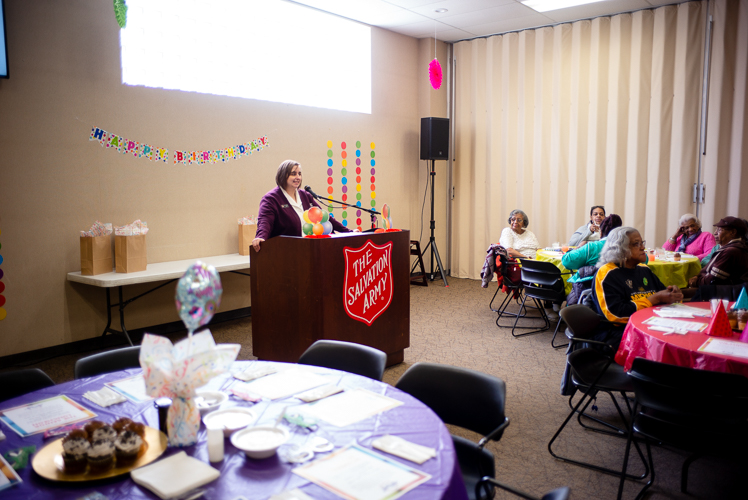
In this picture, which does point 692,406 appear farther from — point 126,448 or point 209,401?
point 126,448

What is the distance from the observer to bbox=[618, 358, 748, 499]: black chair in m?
2.02

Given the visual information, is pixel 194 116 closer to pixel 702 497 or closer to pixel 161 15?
pixel 161 15

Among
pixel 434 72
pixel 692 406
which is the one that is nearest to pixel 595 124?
pixel 434 72

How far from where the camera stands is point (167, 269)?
4617mm

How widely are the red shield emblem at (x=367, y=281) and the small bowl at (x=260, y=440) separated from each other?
7.13 ft

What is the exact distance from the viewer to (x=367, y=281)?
12.6ft

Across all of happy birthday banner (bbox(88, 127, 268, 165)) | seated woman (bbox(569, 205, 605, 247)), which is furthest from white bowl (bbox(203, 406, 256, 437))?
seated woman (bbox(569, 205, 605, 247))

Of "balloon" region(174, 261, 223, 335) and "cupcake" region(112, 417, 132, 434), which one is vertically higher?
"balloon" region(174, 261, 223, 335)

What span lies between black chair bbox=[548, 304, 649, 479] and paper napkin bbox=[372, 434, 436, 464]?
4.91 feet

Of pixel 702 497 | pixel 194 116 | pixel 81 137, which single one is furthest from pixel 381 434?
pixel 194 116

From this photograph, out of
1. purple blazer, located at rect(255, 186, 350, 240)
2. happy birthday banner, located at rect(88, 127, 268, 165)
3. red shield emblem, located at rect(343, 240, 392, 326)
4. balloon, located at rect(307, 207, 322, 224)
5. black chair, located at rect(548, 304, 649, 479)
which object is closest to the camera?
black chair, located at rect(548, 304, 649, 479)

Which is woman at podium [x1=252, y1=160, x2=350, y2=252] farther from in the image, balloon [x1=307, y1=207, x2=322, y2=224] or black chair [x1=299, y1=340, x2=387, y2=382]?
black chair [x1=299, y1=340, x2=387, y2=382]

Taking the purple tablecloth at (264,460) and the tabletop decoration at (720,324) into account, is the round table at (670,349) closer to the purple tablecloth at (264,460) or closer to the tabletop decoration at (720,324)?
the tabletop decoration at (720,324)

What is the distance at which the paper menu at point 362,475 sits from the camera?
126 centimetres
